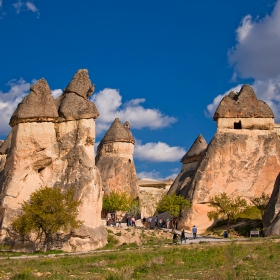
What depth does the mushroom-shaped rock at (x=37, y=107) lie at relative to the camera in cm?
2730

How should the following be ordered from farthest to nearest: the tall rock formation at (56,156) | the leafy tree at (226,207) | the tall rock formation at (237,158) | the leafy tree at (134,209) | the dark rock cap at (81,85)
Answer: the leafy tree at (134,209) → the tall rock formation at (237,158) → the leafy tree at (226,207) → the dark rock cap at (81,85) → the tall rock formation at (56,156)

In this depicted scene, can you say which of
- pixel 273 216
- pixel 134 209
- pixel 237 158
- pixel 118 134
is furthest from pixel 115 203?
pixel 273 216

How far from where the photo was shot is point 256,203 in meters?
34.8

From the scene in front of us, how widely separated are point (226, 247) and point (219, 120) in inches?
717

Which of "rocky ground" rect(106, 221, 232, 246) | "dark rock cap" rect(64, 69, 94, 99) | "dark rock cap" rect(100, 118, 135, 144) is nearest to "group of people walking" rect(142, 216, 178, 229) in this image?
"rocky ground" rect(106, 221, 232, 246)

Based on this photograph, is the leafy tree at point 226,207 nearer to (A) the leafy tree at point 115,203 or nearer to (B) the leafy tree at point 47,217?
(A) the leafy tree at point 115,203

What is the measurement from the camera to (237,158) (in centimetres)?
3669

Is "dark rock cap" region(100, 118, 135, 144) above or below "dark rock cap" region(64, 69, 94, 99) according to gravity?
above

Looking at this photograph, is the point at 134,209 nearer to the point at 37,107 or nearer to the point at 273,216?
the point at 273,216

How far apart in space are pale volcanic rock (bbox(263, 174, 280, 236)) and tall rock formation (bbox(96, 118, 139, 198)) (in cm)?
1622

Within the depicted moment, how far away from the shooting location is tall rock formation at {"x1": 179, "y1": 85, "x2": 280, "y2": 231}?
35.5m

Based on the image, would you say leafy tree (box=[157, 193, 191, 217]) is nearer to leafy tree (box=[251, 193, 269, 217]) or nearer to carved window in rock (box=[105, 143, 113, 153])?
leafy tree (box=[251, 193, 269, 217])

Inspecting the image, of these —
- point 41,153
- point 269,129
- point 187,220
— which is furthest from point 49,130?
point 269,129

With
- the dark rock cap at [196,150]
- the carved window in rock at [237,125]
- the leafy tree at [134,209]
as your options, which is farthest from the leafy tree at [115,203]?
the carved window in rock at [237,125]
